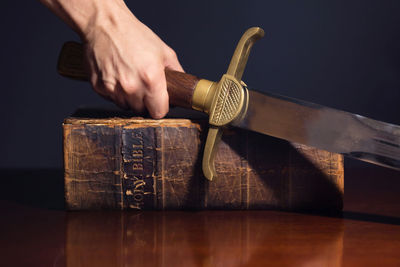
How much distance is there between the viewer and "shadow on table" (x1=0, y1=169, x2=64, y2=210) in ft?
4.25

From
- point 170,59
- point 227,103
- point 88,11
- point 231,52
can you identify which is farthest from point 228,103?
point 231,52

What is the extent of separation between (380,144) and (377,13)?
1.29 m

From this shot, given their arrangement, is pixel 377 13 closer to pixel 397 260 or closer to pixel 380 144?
pixel 380 144

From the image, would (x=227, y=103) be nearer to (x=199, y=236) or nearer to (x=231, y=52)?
(x=199, y=236)

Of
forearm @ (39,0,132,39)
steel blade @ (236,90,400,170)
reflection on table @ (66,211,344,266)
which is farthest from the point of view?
forearm @ (39,0,132,39)

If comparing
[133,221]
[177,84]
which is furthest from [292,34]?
[133,221]

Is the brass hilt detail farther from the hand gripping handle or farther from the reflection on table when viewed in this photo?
the reflection on table

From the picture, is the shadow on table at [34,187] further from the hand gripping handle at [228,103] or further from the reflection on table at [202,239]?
the hand gripping handle at [228,103]

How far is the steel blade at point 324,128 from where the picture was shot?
106 centimetres

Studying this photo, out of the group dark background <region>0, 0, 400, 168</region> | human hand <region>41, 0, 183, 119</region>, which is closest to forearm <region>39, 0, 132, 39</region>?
human hand <region>41, 0, 183, 119</region>

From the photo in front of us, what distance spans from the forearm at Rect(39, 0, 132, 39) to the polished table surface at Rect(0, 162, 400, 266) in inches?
16.2

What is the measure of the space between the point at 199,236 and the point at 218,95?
298 mm

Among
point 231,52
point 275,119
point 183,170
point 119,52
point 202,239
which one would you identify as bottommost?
point 202,239

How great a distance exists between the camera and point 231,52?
2170mm
